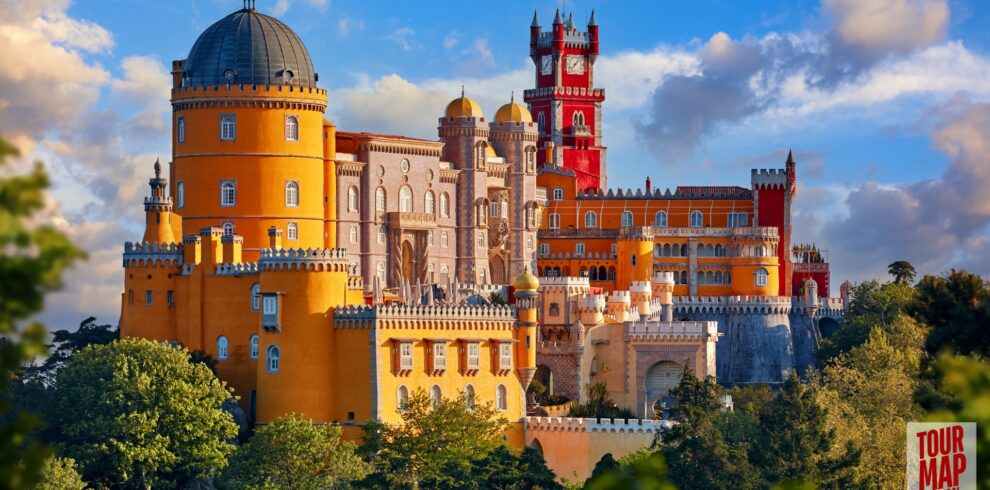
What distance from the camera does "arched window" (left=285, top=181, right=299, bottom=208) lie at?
293 feet

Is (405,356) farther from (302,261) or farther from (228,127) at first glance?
(228,127)

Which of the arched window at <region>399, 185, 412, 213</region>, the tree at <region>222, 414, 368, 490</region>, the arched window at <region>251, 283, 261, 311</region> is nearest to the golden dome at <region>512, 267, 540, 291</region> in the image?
the arched window at <region>251, 283, 261, 311</region>

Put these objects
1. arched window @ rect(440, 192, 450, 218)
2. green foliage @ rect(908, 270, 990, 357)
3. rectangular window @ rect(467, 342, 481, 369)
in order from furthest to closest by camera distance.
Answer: arched window @ rect(440, 192, 450, 218) → rectangular window @ rect(467, 342, 481, 369) → green foliage @ rect(908, 270, 990, 357)

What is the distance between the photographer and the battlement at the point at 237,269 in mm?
80056

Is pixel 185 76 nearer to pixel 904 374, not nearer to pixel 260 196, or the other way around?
pixel 260 196

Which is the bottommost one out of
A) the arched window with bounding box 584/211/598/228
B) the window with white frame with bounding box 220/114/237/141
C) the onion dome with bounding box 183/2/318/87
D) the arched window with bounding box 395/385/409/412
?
the arched window with bounding box 395/385/409/412

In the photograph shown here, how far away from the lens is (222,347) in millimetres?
80375

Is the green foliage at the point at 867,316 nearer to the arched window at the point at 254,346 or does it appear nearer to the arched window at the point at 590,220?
the arched window at the point at 590,220

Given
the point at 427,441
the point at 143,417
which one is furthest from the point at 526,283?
the point at 143,417

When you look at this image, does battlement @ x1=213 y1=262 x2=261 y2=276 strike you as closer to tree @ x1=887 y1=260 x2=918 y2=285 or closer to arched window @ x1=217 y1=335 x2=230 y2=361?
arched window @ x1=217 y1=335 x2=230 y2=361

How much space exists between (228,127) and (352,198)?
13.0 metres

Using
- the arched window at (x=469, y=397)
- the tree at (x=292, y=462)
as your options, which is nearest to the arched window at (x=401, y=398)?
the arched window at (x=469, y=397)

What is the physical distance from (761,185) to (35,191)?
360ft

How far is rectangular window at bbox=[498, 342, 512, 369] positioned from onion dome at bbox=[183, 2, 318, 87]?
17.3 m
